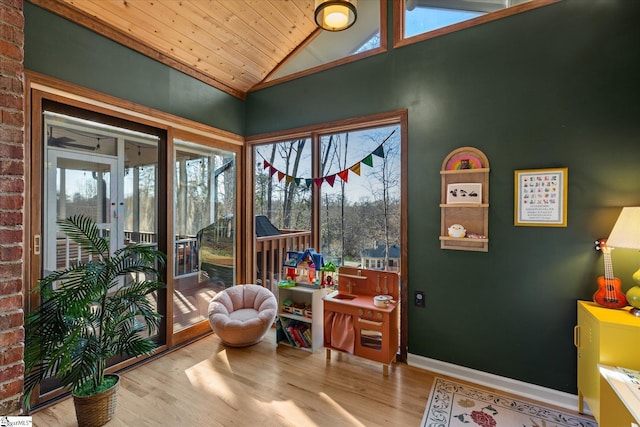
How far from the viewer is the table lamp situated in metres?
1.66

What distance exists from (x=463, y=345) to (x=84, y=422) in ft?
8.82

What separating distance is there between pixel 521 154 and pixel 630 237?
83 cm

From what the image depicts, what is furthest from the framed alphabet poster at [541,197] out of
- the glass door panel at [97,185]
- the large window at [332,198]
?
the glass door panel at [97,185]

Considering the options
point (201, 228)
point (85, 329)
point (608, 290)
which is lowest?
point (85, 329)

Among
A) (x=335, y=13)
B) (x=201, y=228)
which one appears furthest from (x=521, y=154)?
(x=201, y=228)

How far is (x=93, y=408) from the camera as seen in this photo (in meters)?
1.81

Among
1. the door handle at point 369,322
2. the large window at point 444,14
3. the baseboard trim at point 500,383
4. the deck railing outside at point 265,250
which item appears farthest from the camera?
the deck railing outside at point 265,250

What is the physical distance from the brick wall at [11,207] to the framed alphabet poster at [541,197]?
9.95 ft

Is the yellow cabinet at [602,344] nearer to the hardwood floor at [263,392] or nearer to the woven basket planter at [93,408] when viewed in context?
the hardwood floor at [263,392]

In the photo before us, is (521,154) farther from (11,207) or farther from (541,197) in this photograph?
(11,207)

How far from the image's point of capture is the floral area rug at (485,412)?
6.18 ft

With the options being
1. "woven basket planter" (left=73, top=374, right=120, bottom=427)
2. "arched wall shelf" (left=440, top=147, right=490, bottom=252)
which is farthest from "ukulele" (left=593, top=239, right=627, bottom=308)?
"woven basket planter" (left=73, top=374, right=120, bottom=427)

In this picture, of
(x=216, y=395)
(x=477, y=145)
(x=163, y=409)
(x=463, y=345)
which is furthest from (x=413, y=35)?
(x=163, y=409)

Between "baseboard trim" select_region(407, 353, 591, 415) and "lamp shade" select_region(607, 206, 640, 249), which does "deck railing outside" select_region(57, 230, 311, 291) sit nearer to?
"baseboard trim" select_region(407, 353, 591, 415)
